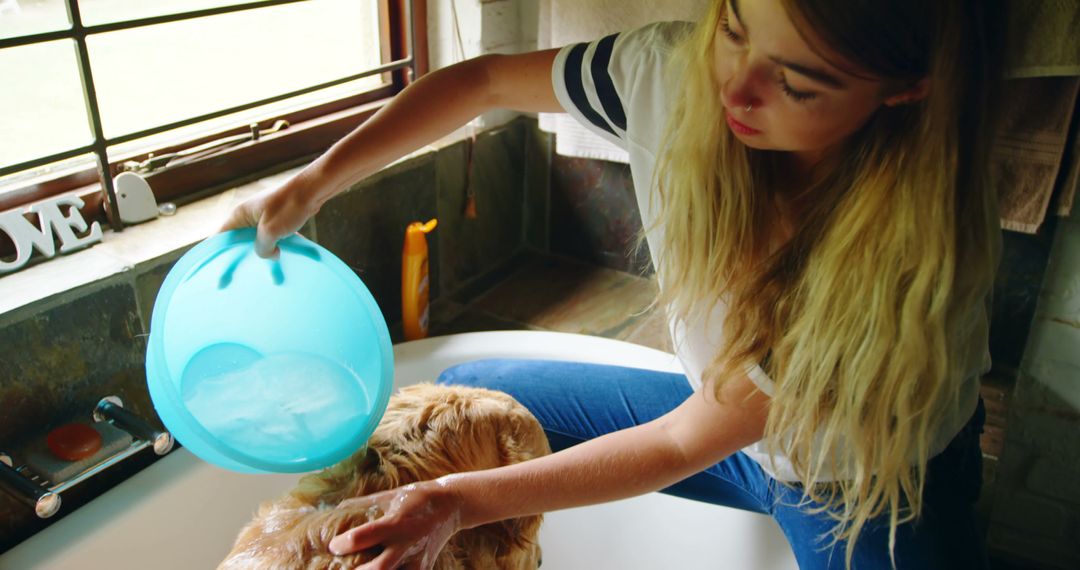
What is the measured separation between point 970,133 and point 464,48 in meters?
1.34

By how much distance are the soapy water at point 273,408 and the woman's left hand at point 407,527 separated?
0.30ft

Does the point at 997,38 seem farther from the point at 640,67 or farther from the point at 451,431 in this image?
the point at 451,431

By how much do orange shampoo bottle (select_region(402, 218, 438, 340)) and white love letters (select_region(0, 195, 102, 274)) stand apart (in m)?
0.62

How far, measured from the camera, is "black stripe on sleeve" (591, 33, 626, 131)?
1165mm

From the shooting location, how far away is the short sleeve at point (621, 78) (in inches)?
44.7

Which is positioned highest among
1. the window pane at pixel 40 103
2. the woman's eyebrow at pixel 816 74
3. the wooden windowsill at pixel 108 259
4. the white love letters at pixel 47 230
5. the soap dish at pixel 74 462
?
the woman's eyebrow at pixel 816 74

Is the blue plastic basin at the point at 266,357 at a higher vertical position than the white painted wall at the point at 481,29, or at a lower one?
lower

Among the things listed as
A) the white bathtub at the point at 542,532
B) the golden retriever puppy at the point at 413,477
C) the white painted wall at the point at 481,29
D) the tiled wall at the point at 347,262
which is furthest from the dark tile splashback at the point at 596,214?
the golden retriever puppy at the point at 413,477

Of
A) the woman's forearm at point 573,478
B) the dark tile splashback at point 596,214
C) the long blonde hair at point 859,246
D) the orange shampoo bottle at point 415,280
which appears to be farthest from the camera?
the dark tile splashback at point 596,214

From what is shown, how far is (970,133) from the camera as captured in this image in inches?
32.0

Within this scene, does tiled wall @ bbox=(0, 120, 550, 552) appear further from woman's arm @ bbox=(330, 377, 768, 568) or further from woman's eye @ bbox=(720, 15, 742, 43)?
woman's eye @ bbox=(720, 15, 742, 43)

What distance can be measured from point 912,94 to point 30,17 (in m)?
1.30

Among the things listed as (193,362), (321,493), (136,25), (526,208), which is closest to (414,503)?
(321,493)

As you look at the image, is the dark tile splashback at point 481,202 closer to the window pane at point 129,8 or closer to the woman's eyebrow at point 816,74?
the window pane at point 129,8
